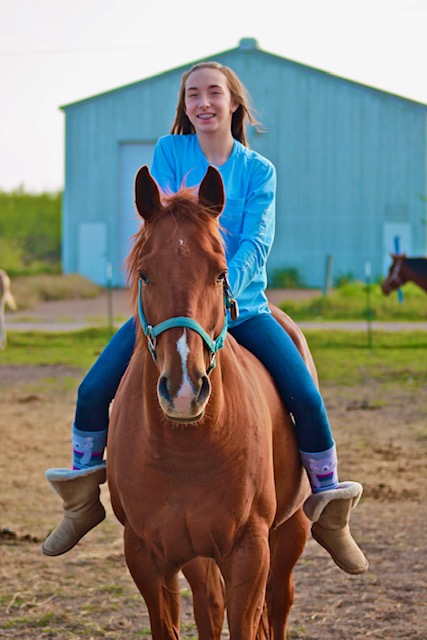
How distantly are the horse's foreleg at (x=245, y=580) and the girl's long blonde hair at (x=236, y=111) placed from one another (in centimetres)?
160

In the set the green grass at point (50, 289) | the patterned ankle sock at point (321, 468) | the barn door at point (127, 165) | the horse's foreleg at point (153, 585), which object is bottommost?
the green grass at point (50, 289)

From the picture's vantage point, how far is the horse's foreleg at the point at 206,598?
3696mm

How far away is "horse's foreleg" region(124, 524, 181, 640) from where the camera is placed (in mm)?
3164

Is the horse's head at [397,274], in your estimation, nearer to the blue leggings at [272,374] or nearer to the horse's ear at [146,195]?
the blue leggings at [272,374]

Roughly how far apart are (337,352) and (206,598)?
11722 mm

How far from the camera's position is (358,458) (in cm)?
795

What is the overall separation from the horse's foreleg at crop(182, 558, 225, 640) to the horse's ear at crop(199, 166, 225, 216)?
1437 millimetres

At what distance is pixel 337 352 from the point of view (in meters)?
15.3

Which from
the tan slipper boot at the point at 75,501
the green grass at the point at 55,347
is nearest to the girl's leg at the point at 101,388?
the tan slipper boot at the point at 75,501

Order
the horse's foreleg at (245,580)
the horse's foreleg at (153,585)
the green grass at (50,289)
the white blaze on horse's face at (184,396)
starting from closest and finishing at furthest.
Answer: the white blaze on horse's face at (184,396), the horse's foreleg at (245,580), the horse's foreleg at (153,585), the green grass at (50,289)

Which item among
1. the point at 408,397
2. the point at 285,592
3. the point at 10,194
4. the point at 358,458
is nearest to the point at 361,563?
the point at 285,592

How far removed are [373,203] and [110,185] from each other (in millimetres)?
7571

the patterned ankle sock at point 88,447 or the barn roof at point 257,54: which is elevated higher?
the barn roof at point 257,54

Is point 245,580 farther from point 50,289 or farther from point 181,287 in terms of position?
point 50,289
